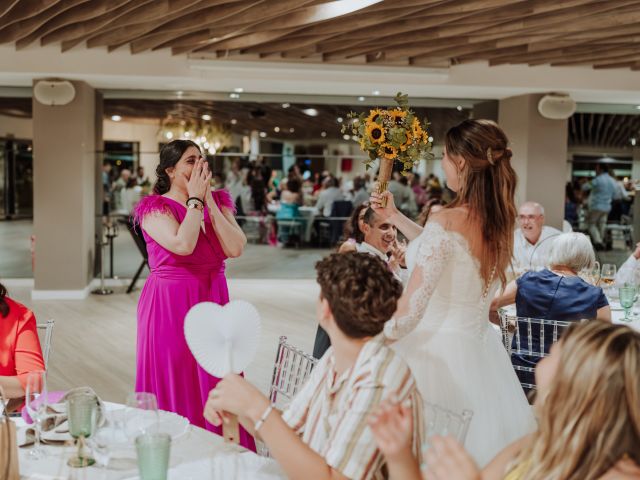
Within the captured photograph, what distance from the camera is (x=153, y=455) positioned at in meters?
1.75

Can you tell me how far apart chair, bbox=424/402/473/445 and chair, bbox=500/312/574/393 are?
5.63ft

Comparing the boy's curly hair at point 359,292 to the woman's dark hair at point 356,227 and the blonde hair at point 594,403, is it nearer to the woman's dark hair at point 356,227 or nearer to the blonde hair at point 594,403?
the blonde hair at point 594,403

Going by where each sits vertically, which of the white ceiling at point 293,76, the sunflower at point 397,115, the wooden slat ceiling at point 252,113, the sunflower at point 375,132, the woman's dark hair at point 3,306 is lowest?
the woman's dark hair at point 3,306

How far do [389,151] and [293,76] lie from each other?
6.04 metres

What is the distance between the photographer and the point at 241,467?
2.11m

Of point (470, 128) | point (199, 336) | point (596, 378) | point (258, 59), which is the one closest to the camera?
point (596, 378)

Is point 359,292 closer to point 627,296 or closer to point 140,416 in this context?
point 140,416

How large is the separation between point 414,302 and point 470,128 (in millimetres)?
686

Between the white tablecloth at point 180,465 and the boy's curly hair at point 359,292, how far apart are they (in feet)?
1.53

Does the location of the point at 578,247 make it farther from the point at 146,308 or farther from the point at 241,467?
the point at 241,467

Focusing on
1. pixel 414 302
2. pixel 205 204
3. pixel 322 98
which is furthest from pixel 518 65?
pixel 414 302

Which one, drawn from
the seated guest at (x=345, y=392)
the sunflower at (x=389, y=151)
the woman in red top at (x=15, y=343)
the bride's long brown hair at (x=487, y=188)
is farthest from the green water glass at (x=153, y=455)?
the sunflower at (x=389, y=151)

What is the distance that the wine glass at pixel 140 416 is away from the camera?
198cm

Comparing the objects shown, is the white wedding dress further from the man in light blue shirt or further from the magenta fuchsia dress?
the man in light blue shirt
